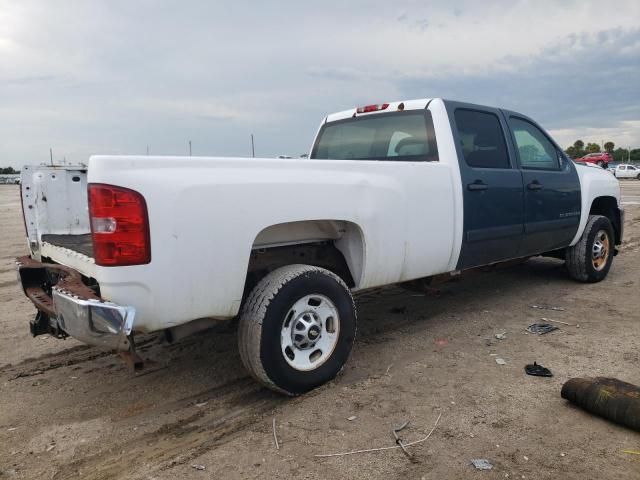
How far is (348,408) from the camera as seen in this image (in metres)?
3.10

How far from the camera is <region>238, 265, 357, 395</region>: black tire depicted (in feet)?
9.83

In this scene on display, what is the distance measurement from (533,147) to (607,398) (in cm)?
311

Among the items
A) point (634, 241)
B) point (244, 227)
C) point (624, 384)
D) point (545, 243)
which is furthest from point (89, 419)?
point (634, 241)

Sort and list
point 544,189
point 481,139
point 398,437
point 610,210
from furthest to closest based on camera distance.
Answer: point 610,210 → point 544,189 → point 481,139 → point 398,437

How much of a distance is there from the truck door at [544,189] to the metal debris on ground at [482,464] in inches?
113

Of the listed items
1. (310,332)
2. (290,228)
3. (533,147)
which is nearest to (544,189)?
(533,147)

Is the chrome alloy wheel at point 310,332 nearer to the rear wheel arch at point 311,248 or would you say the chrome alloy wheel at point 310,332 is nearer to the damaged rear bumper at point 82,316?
the rear wheel arch at point 311,248

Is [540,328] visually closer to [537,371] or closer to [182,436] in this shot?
[537,371]

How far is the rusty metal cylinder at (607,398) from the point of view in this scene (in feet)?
9.18

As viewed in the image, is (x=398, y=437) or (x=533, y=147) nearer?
(x=398, y=437)

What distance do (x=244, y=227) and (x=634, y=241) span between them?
9.32 m

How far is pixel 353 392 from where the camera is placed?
3.31 meters

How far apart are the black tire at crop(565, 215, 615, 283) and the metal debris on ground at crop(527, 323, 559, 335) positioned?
1.76 metres

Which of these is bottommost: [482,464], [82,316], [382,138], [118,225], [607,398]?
[482,464]
